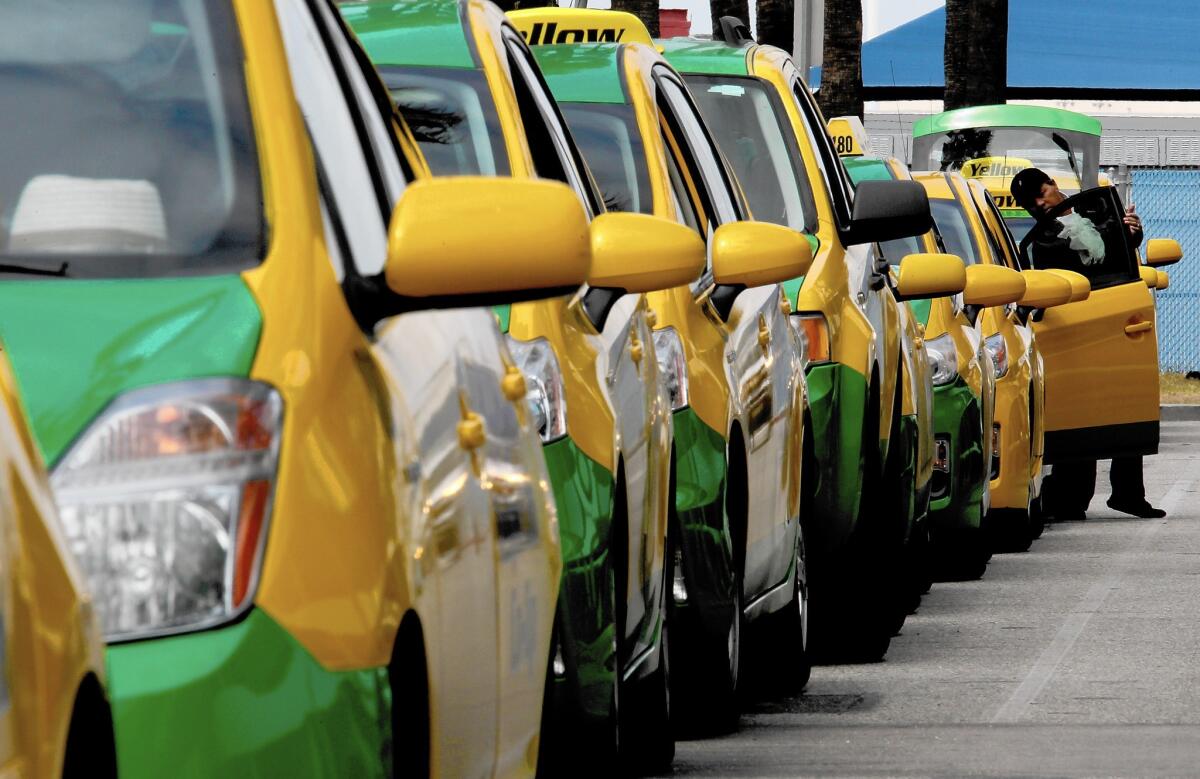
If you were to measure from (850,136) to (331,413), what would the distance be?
15.2 meters

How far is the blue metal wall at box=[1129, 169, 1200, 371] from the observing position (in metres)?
35.5

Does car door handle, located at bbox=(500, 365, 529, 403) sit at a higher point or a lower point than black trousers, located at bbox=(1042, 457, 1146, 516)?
higher

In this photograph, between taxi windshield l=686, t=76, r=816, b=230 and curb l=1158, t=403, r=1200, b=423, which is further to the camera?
curb l=1158, t=403, r=1200, b=423

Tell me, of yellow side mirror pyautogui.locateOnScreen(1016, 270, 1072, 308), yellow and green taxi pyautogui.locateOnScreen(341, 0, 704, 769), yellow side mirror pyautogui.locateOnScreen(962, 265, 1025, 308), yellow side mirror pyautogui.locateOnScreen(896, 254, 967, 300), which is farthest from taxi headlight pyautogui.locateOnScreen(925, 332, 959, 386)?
yellow and green taxi pyautogui.locateOnScreen(341, 0, 704, 769)

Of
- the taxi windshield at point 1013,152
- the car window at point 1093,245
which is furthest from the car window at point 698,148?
the taxi windshield at point 1013,152

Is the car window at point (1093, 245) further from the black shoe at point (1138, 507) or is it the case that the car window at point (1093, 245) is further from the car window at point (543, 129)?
the car window at point (543, 129)

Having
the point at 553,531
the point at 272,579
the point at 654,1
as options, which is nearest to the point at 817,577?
the point at 553,531

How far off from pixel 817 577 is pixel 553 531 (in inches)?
202

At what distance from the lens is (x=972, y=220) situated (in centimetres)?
1631

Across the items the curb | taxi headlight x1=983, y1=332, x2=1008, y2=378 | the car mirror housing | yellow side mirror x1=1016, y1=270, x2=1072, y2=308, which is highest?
the car mirror housing

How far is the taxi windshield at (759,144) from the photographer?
416 inches

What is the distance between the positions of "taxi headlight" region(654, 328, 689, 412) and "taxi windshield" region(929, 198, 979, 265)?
28.7 feet

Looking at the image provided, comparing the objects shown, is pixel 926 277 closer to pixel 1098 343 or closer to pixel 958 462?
pixel 958 462

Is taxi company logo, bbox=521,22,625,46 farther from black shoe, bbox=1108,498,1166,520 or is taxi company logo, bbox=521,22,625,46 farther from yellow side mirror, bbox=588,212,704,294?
black shoe, bbox=1108,498,1166,520
